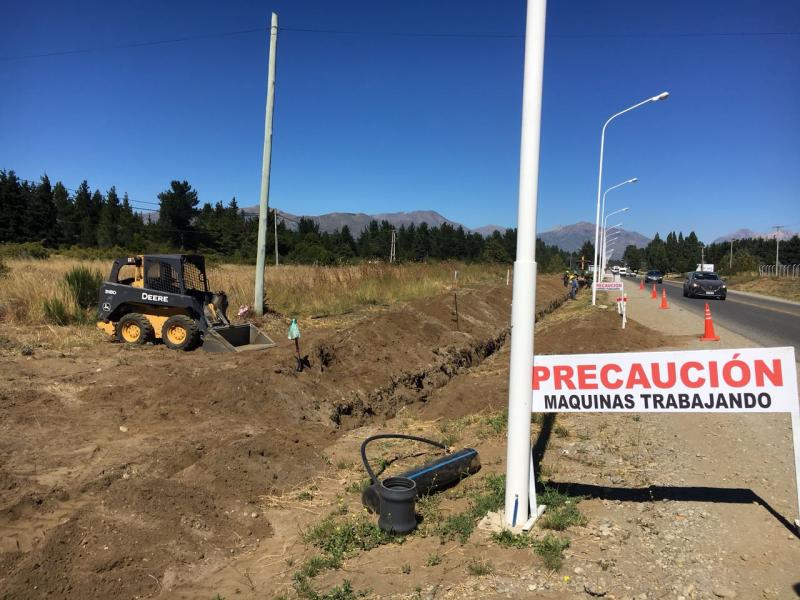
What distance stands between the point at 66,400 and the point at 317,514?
182 inches

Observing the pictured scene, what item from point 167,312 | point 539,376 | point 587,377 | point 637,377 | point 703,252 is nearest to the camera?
point 637,377

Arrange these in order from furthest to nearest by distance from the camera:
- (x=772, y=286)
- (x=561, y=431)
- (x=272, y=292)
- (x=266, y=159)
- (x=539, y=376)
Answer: (x=772, y=286) → (x=272, y=292) → (x=266, y=159) → (x=561, y=431) → (x=539, y=376)

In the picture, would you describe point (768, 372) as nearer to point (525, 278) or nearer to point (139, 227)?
point (525, 278)

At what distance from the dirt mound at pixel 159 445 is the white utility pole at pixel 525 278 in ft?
7.89

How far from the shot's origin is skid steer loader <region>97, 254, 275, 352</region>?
36.5ft

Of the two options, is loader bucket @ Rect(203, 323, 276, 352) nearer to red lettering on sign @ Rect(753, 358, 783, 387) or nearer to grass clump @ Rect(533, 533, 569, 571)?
grass clump @ Rect(533, 533, 569, 571)

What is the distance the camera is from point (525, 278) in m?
3.74

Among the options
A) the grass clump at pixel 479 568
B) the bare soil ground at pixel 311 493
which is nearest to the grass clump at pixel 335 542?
the bare soil ground at pixel 311 493

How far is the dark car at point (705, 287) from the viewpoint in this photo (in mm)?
30578

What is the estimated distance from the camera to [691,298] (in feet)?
104

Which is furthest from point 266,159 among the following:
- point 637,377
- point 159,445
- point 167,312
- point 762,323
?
point 762,323

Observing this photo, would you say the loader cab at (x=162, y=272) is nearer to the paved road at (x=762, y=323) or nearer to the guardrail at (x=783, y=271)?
the paved road at (x=762, y=323)

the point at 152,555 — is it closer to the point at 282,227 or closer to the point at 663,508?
the point at 663,508

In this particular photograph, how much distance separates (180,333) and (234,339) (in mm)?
1127
